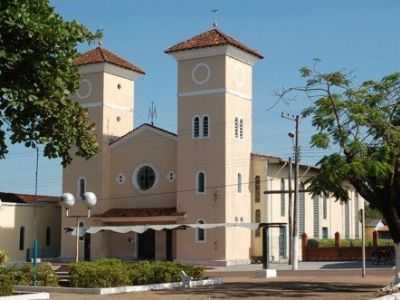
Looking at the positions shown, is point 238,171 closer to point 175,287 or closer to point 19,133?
point 175,287

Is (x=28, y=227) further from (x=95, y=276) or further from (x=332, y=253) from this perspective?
(x=95, y=276)

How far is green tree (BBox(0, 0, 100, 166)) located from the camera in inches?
518

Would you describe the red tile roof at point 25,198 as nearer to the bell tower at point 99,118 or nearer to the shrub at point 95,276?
the bell tower at point 99,118

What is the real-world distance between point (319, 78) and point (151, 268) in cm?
813

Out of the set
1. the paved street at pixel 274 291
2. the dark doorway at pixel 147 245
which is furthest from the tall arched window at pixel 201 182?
the paved street at pixel 274 291

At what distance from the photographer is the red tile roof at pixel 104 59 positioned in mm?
54188

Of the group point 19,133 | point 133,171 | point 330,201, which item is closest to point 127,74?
point 133,171

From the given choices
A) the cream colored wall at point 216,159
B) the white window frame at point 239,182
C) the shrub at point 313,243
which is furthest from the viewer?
the shrub at point 313,243

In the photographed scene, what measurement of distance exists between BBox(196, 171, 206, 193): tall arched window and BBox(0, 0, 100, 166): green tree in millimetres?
33388

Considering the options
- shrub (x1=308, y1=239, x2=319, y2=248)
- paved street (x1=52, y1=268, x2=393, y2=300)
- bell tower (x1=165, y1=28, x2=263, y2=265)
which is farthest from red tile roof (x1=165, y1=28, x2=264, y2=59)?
paved street (x1=52, y1=268, x2=393, y2=300)

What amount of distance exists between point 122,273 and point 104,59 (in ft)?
104

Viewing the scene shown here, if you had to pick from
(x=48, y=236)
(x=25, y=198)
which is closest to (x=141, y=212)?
(x=48, y=236)

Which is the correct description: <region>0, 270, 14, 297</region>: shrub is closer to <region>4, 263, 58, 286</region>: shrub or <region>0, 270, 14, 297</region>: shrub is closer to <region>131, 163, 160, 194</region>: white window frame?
<region>4, 263, 58, 286</region>: shrub

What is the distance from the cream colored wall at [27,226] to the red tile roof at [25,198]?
79.3 inches
